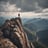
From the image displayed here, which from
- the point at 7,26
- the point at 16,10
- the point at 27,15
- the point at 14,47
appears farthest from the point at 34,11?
the point at 14,47

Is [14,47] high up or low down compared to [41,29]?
down

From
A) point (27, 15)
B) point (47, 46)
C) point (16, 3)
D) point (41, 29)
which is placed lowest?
point (47, 46)

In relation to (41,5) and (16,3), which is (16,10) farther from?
(41,5)

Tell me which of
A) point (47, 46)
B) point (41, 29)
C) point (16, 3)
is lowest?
point (47, 46)

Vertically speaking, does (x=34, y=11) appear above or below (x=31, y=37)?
above

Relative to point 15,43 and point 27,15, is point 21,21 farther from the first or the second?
point 15,43

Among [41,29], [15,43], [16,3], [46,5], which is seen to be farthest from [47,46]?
[16,3]
